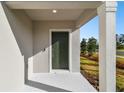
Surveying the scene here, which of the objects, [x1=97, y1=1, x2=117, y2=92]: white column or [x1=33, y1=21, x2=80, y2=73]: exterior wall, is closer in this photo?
[x1=97, y1=1, x2=117, y2=92]: white column

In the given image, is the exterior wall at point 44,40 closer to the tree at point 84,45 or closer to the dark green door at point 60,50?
the dark green door at point 60,50

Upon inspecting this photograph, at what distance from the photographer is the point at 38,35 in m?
7.06

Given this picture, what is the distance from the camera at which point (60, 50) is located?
725 centimetres

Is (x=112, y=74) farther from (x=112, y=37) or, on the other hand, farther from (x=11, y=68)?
(x=11, y=68)

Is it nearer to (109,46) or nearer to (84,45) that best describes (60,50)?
(84,45)

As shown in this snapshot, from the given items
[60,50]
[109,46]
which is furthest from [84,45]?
Answer: [109,46]

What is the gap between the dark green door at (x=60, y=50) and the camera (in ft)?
23.7

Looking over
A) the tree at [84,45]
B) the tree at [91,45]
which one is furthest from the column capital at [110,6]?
the tree at [84,45]

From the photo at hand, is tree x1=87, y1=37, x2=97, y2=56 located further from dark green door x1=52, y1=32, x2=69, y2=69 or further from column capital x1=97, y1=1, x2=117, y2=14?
column capital x1=97, y1=1, x2=117, y2=14

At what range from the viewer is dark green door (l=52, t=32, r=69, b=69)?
721cm

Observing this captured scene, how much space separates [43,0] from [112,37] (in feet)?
4.99

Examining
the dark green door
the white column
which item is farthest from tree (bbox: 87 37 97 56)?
the white column

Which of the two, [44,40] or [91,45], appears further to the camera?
[91,45]

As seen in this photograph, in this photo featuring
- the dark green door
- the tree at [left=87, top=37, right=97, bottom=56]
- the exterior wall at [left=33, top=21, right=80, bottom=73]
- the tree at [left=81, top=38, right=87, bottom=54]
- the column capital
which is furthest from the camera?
the tree at [left=81, top=38, right=87, bottom=54]
